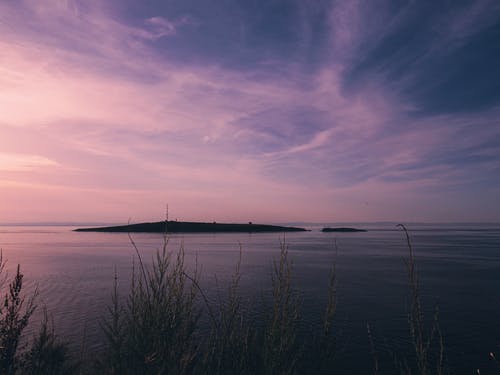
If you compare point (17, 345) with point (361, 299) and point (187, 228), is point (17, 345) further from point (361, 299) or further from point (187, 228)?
point (187, 228)

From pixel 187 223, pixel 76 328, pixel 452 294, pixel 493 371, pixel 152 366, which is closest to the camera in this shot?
pixel 152 366

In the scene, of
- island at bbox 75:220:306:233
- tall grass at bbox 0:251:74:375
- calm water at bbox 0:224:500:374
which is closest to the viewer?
tall grass at bbox 0:251:74:375

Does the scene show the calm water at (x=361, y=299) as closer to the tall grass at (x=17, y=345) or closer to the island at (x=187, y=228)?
the tall grass at (x=17, y=345)

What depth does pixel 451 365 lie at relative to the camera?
952 cm

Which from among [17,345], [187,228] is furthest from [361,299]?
[187,228]

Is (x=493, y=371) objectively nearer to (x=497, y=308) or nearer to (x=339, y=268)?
(x=497, y=308)

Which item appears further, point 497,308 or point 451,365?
point 497,308

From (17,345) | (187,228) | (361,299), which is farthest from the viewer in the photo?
(187,228)

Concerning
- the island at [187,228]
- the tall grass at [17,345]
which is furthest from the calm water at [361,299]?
the island at [187,228]

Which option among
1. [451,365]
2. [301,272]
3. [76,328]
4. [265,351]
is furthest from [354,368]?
[301,272]

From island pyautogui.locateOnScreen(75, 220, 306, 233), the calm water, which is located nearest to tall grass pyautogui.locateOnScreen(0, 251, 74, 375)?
the calm water

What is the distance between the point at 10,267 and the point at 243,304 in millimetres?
21980

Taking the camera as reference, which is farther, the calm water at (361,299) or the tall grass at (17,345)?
the calm water at (361,299)

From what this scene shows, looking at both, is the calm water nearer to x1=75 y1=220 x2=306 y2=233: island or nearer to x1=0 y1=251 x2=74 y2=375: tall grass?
x1=0 y1=251 x2=74 y2=375: tall grass
